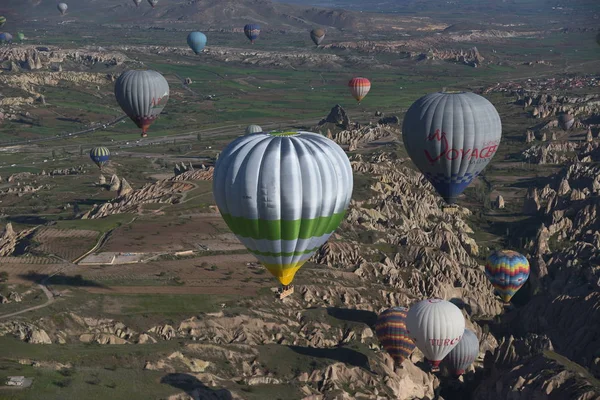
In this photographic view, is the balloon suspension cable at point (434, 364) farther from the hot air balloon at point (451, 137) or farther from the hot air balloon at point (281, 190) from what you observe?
the hot air balloon at point (281, 190)

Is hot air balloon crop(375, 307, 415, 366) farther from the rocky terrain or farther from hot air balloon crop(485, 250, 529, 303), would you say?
hot air balloon crop(485, 250, 529, 303)

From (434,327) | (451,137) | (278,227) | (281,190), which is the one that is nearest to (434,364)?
(434,327)

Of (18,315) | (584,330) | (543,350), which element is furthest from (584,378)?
(18,315)

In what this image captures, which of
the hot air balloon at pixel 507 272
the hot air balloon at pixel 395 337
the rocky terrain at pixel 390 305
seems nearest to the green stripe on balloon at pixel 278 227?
the rocky terrain at pixel 390 305

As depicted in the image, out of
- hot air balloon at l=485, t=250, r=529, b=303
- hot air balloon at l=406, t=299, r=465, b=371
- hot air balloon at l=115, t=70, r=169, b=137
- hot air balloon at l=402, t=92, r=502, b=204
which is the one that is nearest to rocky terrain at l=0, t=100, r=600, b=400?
hot air balloon at l=485, t=250, r=529, b=303

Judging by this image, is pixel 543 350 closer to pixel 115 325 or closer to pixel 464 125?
pixel 464 125

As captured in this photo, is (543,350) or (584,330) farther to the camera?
(584,330)
